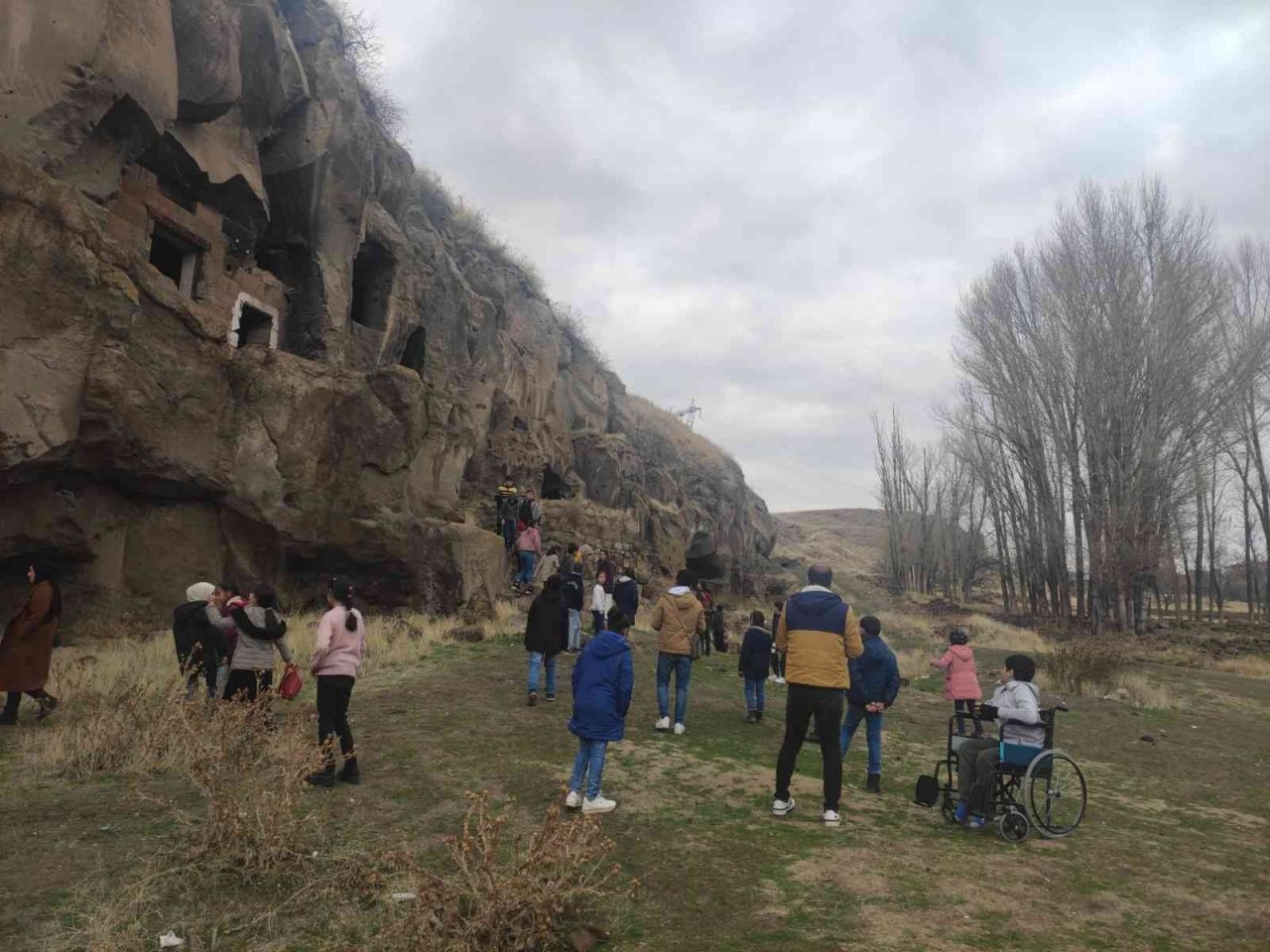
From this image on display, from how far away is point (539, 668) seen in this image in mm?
9797

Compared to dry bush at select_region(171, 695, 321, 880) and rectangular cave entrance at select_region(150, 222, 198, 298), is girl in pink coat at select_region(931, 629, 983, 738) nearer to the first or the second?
dry bush at select_region(171, 695, 321, 880)

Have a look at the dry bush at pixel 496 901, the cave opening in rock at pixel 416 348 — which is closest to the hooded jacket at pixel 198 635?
the dry bush at pixel 496 901

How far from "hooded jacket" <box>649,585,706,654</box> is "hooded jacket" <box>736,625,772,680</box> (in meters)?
1.54

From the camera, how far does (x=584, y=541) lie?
76.7 feet

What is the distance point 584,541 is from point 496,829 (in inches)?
771

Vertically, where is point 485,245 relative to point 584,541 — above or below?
above

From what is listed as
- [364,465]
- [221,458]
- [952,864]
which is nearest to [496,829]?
[952,864]

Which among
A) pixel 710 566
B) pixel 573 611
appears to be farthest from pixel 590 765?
pixel 710 566

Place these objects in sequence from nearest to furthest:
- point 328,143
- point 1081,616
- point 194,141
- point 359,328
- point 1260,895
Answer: point 1260,895 → point 194,141 → point 328,143 → point 359,328 → point 1081,616

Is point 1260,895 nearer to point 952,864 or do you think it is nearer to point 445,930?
point 952,864

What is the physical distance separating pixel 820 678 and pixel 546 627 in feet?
15.2

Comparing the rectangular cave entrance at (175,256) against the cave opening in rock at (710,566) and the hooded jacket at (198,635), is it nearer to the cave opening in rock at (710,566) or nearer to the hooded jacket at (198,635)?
the hooded jacket at (198,635)

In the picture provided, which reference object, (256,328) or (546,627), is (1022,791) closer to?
(546,627)

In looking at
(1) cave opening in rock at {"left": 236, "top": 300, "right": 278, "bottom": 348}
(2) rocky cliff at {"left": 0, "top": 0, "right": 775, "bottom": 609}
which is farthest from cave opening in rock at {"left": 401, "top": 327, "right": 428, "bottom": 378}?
(1) cave opening in rock at {"left": 236, "top": 300, "right": 278, "bottom": 348}
